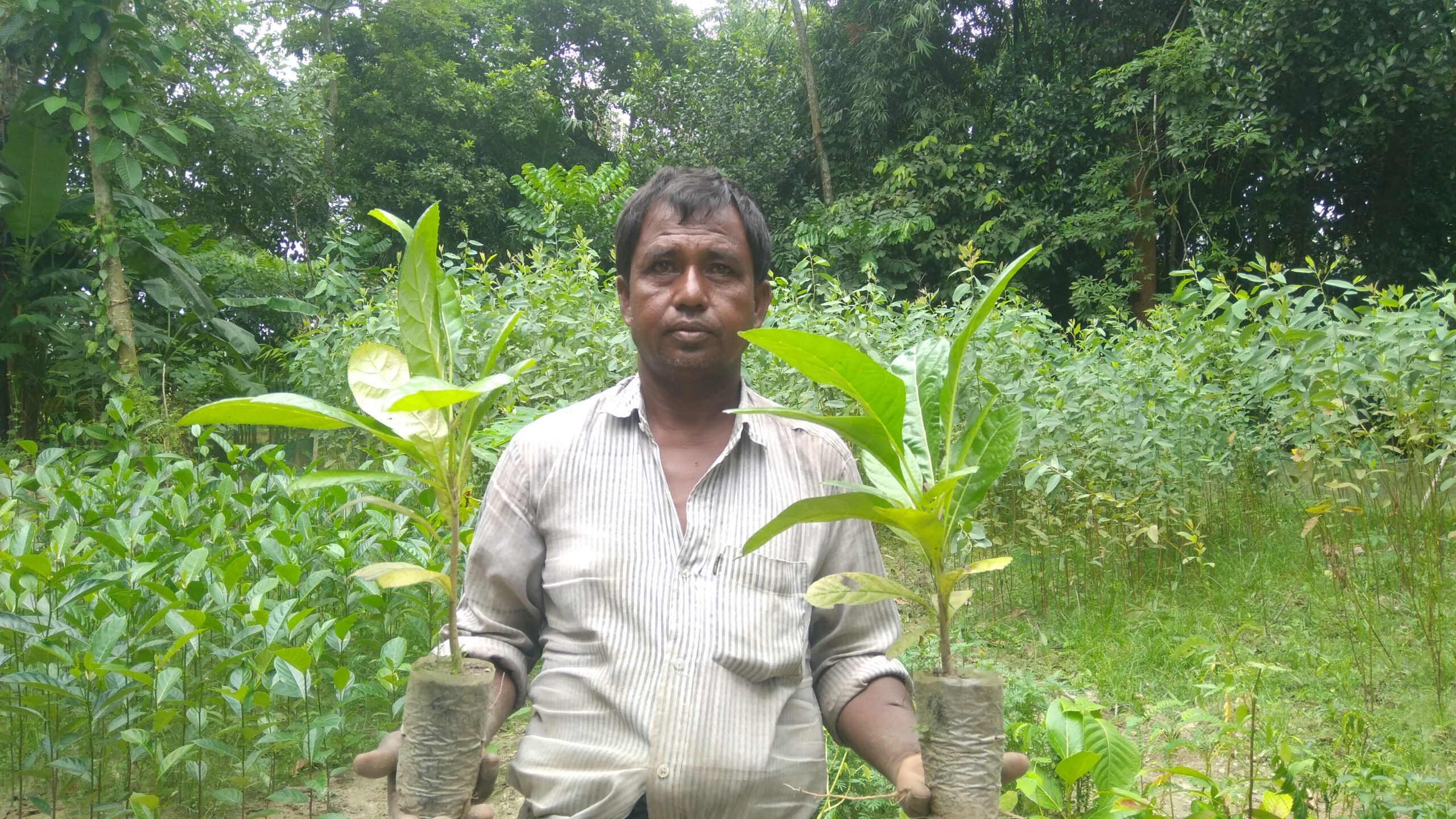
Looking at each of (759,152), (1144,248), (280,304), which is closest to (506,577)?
(280,304)

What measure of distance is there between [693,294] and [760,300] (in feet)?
0.66

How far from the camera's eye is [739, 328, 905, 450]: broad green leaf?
Answer: 979mm

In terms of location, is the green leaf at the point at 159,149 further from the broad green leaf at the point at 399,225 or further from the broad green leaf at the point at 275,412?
the broad green leaf at the point at 275,412

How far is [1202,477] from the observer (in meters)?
4.00

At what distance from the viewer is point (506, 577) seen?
A: 153 cm

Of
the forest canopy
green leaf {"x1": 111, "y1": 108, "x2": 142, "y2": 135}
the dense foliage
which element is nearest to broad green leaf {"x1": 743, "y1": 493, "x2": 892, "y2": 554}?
the dense foliage

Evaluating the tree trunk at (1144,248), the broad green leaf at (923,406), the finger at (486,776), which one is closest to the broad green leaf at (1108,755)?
the broad green leaf at (923,406)

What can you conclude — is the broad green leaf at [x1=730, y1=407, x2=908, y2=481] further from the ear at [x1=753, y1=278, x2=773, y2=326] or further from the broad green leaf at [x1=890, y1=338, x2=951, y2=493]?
the ear at [x1=753, y1=278, x2=773, y2=326]

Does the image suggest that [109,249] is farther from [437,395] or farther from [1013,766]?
[1013,766]

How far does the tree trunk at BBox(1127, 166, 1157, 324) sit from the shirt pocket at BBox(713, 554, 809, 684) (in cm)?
921

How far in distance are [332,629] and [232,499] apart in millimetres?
933

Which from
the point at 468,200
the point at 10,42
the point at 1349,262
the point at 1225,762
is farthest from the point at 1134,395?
the point at 468,200

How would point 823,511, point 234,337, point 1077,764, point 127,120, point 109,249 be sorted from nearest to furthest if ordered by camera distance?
point 823,511, point 1077,764, point 127,120, point 109,249, point 234,337

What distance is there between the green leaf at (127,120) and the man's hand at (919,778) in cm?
576
